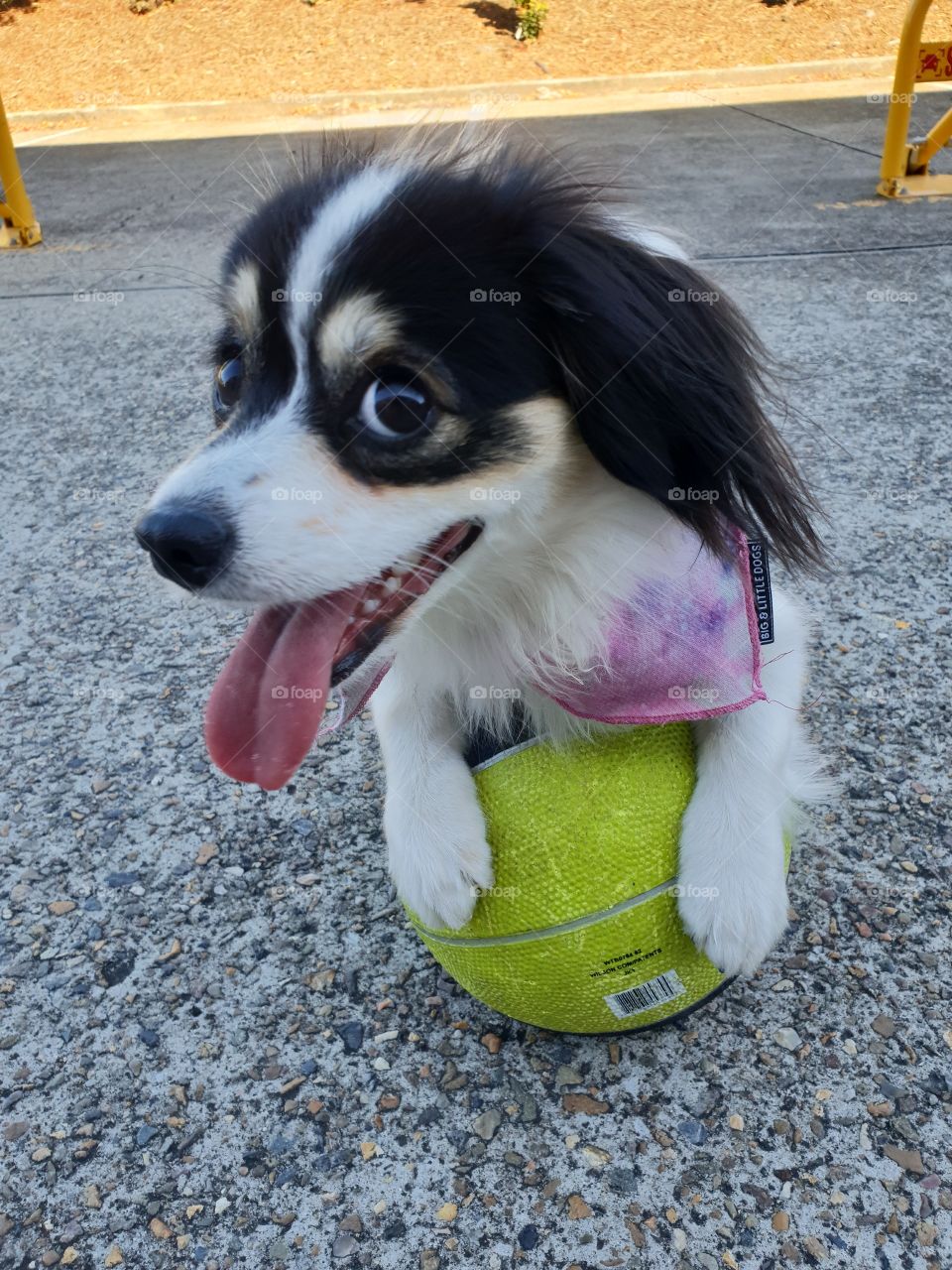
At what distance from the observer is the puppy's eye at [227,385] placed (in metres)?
2.18

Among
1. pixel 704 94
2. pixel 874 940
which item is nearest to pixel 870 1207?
pixel 874 940

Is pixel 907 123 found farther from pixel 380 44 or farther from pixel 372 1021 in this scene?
pixel 380 44

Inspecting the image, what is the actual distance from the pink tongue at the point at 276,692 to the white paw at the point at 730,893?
0.76 m

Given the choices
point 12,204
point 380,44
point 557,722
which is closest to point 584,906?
point 557,722

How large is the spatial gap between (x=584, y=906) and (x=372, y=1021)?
1.97 feet

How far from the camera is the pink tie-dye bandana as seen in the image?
2154mm

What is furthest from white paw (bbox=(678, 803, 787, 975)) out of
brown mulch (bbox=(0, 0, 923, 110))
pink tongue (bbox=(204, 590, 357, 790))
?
brown mulch (bbox=(0, 0, 923, 110))

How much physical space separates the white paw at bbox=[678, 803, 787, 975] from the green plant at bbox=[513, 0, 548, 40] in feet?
47.3

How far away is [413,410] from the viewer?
191cm

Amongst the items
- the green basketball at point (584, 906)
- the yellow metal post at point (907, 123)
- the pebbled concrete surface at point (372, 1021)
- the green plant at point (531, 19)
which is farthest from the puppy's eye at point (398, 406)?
the green plant at point (531, 19)

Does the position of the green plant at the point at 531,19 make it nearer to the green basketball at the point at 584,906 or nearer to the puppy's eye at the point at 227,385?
the puppy's eye at the point at 227,385

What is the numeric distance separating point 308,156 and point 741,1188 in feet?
7.54

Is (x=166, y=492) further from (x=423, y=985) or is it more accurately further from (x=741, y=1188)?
(x=741, y=1188)

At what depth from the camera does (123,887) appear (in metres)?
2.69
